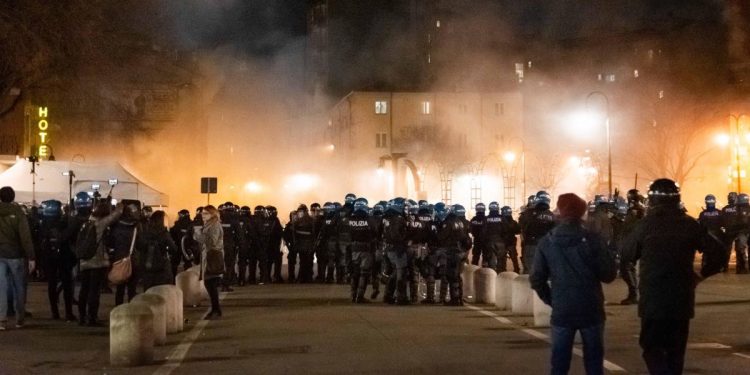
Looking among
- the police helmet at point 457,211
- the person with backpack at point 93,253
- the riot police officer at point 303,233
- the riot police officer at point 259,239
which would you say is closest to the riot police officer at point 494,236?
the riot police officer at point 303,233

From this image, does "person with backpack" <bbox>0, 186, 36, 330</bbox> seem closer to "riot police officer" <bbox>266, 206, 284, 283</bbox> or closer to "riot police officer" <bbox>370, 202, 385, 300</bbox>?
"riot police officer" <bbox>370, 202, 385, 300</bbox>

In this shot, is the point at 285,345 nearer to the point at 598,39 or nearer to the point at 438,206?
the point at 438,206

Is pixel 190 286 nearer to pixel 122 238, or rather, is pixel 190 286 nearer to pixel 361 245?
pixel 361 245

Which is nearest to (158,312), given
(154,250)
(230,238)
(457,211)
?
(154,250)

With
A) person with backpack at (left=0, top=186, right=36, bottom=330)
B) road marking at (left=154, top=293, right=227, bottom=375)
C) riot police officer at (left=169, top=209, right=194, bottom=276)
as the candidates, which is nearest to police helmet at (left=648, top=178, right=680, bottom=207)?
road marking at (left=154, top=293, right=227, bottom=375)

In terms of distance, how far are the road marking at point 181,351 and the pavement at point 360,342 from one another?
12 mm

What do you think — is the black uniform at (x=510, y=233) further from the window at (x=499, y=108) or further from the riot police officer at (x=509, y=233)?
the window at (x=499, y=108)

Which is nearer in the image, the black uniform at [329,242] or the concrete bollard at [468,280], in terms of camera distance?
the concrete bollard at [468,280]

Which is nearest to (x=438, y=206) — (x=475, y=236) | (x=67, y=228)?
(x=475, y=236)

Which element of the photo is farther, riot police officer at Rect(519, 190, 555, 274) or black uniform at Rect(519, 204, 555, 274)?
black uniform at Rect(519, 204, 555, 274)

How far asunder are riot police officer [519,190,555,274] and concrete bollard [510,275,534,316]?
99.2 inches

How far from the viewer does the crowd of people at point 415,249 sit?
6.62 metres

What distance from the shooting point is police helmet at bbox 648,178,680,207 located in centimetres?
670

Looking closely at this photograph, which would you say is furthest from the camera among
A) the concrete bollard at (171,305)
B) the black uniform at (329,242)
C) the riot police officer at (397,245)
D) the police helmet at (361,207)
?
the black uniform at (329,242)
